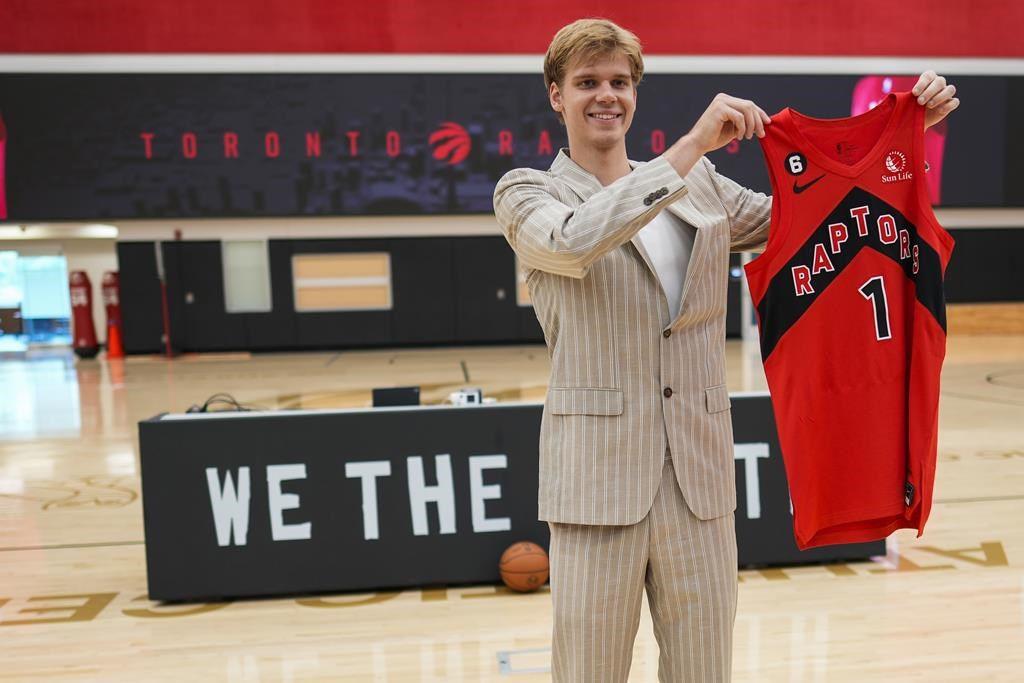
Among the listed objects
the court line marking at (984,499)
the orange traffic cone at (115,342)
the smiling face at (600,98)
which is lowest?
the court line marking at (984,499)

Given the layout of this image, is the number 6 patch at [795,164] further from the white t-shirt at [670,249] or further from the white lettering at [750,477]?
the white lettering at [750,477]

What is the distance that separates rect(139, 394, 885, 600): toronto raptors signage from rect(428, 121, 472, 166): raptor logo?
10.7 meters

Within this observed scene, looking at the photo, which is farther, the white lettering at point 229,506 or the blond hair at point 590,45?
the white lettering at point 229,506

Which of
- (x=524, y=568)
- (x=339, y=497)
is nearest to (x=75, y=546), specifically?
(x=339, y=497)

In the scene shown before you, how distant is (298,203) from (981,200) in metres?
12.2

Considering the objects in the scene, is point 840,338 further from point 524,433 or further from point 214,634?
point 214,634

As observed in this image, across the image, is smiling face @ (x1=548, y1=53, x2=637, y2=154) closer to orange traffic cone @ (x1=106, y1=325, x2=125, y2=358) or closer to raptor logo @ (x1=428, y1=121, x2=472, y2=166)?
raptor logo @ (x1=428, y1=121, x2=472, y2=166)

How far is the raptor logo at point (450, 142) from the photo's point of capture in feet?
44.8

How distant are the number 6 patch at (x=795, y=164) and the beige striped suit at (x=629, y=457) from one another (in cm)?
34

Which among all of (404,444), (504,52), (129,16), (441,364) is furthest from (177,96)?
(404,444)

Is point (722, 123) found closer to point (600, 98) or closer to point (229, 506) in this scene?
point (600, 98)

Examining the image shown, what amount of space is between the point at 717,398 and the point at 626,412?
8.4 inches

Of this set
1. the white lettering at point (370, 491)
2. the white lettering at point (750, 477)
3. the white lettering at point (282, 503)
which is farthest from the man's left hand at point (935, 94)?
the white lettering at point (282, 503)

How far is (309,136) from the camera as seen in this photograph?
13438 millimetres
